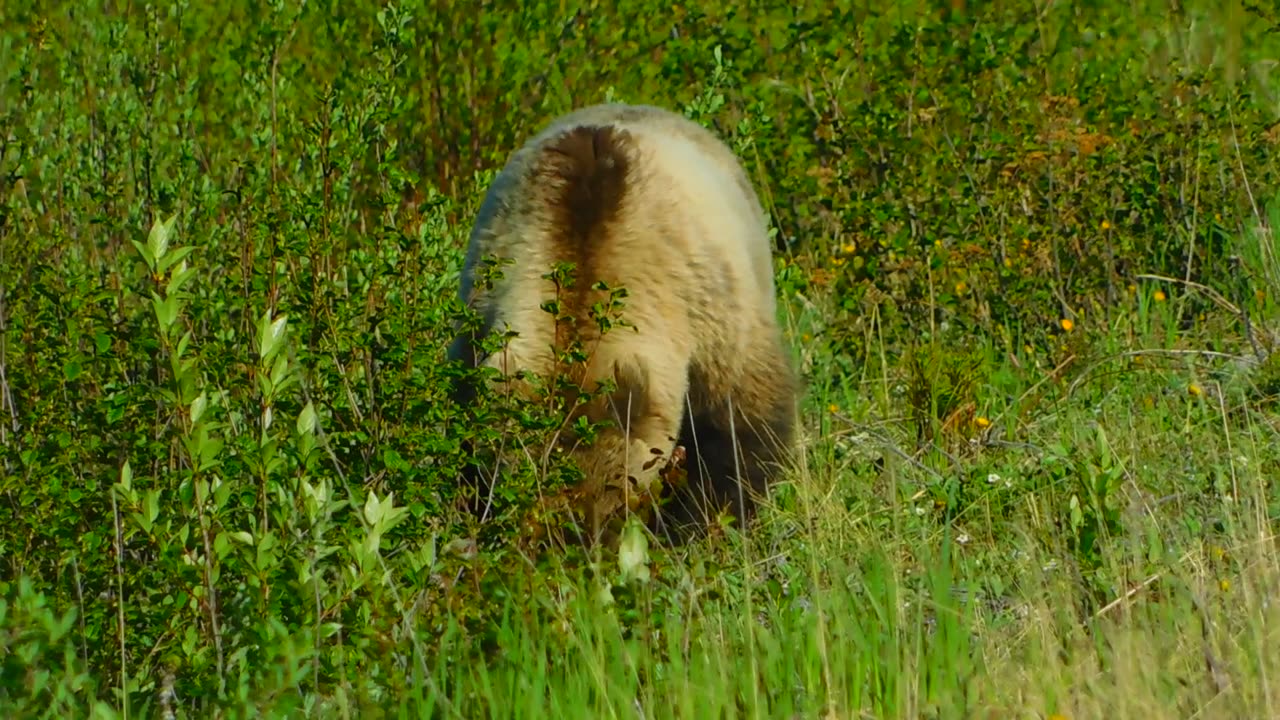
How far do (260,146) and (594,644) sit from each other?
2.59 m

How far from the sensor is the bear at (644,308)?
15.5ft

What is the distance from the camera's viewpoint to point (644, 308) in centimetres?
499

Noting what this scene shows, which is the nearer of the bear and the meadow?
the meadow

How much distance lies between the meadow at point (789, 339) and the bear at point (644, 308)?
186 millimetres

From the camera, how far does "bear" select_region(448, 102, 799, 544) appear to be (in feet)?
15.5

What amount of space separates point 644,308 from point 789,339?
2.11 metres

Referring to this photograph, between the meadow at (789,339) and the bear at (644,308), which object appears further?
the bear at (644,308)

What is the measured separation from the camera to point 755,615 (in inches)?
168

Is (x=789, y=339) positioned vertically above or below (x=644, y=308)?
below

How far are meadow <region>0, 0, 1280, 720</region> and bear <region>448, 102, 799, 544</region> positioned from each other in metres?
0.19

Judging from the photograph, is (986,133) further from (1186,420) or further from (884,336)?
(1186,420)

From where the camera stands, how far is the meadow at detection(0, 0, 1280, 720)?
3.60 meters

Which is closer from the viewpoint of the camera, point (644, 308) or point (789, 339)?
point (644, 308)

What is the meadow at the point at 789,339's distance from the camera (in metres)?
3.60
